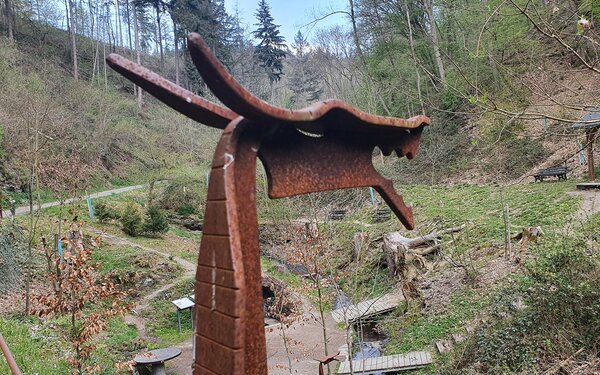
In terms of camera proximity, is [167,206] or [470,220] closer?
[470,220]

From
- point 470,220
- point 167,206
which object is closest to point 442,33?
point 470,220

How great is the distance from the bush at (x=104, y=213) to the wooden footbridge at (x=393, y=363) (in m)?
10.2

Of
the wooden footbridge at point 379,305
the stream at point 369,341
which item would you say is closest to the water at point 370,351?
the stream at point 369,341

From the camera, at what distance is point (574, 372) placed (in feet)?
12.1

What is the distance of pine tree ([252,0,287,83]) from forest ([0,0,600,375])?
54.0 inches

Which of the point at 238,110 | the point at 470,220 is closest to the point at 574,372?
the point at 238,110

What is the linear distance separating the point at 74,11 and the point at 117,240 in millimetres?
20807

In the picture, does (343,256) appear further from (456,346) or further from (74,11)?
(74,11)

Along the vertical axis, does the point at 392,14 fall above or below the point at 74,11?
below

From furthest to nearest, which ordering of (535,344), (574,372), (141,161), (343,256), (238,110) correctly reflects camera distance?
(141,161) < (343,256) < (535,344) < (574,372) < (238,110)

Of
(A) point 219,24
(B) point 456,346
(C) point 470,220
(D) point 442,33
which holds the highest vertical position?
(A) point 219,24

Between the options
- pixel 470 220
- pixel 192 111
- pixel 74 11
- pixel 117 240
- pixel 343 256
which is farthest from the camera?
pixel 74 11

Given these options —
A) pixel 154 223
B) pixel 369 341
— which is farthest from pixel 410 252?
pixel 154 223

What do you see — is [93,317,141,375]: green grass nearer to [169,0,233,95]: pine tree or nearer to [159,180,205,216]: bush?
[159,180,205,216]: bush
